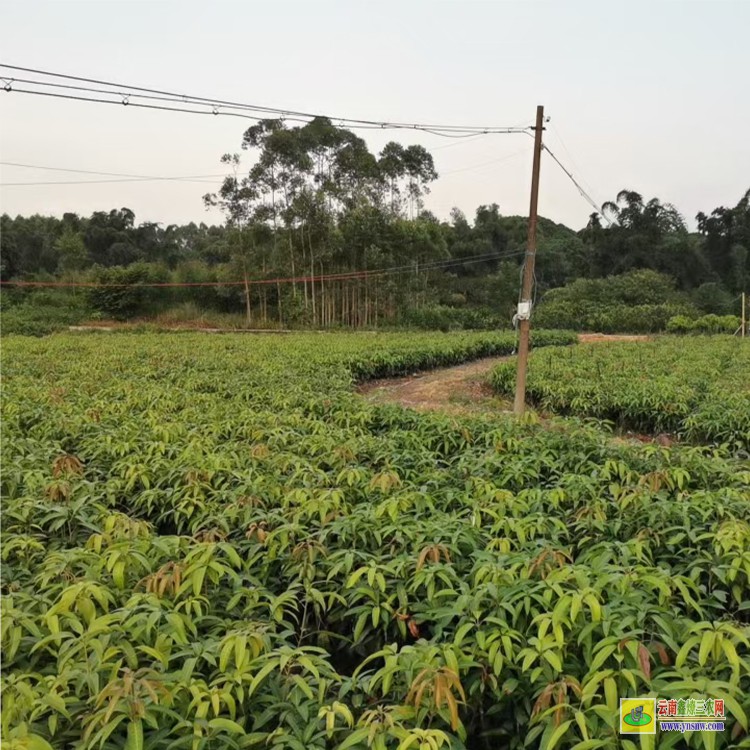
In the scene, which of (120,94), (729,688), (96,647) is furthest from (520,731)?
(120,94)

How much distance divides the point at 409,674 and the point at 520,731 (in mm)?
495

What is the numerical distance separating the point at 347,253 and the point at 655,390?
900 inches

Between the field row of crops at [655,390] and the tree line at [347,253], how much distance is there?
1744 centimetres

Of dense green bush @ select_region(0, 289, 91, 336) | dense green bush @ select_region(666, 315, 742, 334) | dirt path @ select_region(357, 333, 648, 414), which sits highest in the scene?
dense green bush @ select_region(0, 289, 91, 336)

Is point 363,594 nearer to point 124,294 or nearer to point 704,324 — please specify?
point 704,324

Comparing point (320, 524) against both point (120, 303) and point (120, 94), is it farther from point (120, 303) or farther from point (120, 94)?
point (120, 303)

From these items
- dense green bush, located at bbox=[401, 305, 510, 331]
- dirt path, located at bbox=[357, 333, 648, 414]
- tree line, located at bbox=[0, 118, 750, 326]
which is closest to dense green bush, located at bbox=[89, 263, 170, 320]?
tree line, located at bbox=[0, 118, 750, 326]

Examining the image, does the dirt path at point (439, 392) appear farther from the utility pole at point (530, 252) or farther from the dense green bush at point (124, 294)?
the dense green bush at point (124, 294)

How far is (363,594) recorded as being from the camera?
233 centimetres

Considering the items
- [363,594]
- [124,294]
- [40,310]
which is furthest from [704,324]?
[40,310]

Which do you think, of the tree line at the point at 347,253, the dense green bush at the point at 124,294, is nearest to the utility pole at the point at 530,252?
the tree line at the point at 347,253

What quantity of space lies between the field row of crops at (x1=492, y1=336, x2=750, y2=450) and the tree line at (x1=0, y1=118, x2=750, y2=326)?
17435mm

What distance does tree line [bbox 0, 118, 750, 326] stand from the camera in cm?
2855

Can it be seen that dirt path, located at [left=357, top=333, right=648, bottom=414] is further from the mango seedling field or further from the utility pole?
the mango seedling field
